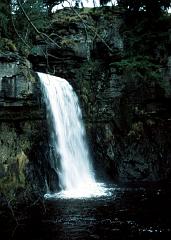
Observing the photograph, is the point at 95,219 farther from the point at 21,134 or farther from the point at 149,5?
the point at 149,5

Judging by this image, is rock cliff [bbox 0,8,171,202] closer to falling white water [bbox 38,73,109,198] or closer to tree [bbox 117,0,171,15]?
falling white water [bbox 38,73,109,198]

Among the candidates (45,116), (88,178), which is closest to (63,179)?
(88,178)

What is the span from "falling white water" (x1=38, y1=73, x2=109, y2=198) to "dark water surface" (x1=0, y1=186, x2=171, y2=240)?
309 centimetres

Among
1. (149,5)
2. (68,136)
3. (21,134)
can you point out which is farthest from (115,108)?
(21,134)

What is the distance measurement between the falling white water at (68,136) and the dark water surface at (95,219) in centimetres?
309

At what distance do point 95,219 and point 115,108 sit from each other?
9199mm

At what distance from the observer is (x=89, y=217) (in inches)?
445

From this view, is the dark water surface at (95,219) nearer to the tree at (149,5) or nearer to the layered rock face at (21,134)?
the layered rock face at (21,134)

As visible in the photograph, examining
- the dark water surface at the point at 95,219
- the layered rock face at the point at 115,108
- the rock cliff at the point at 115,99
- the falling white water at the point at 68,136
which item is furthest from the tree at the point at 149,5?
the dark water surface at the point at 95,219

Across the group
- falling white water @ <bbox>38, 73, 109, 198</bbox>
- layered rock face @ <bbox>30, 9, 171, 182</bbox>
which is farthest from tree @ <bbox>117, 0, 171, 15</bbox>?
falling white water @ <bbox>38, 73, 109, 198</bbox>

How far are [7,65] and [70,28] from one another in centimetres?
598

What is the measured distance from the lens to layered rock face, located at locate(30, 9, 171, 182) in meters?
19.3

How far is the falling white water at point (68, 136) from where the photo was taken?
1720 centimetres

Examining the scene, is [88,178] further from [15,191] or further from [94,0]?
[94,0]
